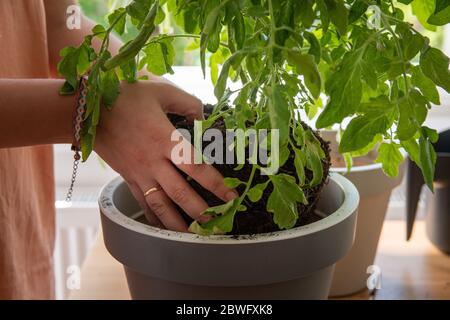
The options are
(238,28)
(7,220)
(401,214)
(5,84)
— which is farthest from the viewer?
(401,214)

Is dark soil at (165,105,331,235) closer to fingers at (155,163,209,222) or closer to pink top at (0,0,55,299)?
fingers at (155,163,209,222)

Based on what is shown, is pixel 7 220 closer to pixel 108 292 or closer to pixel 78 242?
pixel 108 292

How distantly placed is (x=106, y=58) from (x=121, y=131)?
0.08 meters

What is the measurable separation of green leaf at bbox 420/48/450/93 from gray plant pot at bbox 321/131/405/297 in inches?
13.7

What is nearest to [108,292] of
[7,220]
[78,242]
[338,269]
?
[7,220]

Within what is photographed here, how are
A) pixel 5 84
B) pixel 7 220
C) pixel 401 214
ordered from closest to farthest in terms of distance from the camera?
pixel 5 84 → pixel 7 220 → pixel 401 214

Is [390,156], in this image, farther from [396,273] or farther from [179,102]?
[396,273]

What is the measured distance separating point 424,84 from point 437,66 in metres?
0.03

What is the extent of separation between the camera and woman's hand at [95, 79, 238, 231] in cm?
49

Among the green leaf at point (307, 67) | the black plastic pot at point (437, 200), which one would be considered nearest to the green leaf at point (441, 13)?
the green leaf at point (307, 67)

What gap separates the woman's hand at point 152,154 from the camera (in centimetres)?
49

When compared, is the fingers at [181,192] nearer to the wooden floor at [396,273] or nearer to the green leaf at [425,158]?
the green leaf at [425,158]

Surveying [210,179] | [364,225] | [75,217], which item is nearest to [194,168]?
[210,179]
